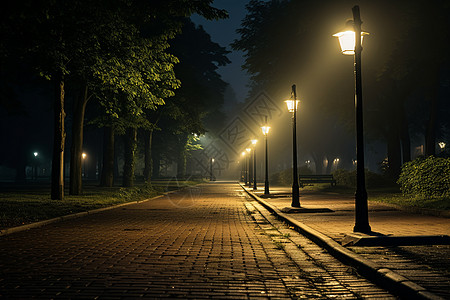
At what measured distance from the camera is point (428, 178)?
16.5 meters

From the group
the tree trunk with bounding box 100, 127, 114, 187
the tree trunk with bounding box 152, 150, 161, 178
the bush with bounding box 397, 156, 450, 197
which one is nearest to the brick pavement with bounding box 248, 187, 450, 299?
the bush with bounding box 397, 156, 450, 197

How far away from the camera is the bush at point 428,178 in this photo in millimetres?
15547

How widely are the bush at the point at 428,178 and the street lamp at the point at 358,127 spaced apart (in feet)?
23.5

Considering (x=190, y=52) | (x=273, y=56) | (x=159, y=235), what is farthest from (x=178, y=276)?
(x=190, y=52)

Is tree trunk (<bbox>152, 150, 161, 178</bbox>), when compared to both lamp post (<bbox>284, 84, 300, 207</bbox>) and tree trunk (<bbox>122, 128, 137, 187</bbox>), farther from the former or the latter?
lamp post (<bbox>284, 84, 300, 207</bbox>)

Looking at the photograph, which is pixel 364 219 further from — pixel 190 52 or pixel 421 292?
pixel 190 52

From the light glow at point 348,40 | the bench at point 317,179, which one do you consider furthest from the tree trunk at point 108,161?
the light glow at point 348,40

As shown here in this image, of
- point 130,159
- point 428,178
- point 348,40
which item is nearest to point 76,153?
point 130,159

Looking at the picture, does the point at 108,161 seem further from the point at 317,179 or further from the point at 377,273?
the point at 377,273

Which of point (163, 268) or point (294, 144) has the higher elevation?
point (294, 144)

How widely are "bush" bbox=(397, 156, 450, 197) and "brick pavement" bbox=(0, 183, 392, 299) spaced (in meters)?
8.57

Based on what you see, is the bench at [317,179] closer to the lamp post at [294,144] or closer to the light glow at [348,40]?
the lamp post at [294,144]

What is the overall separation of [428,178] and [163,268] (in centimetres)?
1329

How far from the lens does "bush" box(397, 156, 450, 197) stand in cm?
1555
